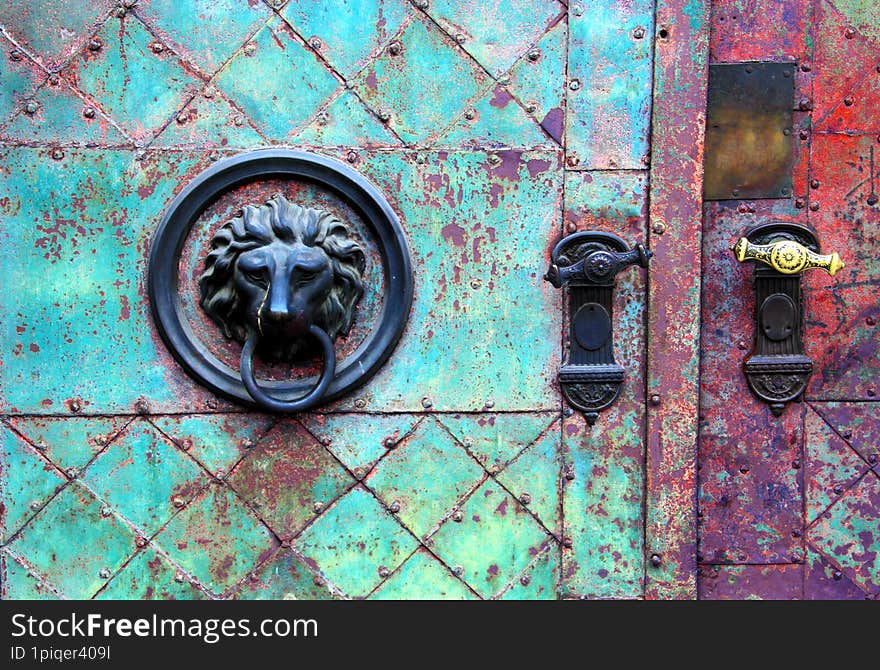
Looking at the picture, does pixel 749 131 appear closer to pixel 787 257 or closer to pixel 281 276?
pixel 787 257

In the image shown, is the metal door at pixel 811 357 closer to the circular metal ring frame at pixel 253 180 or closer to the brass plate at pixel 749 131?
the brass plate at pixel 749 131

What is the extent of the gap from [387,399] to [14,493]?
87cm

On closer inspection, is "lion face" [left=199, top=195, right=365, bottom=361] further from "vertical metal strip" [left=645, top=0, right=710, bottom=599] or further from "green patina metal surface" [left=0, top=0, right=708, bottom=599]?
"vertical metal strip" [left=645, top=0, right=710, bottom=599]

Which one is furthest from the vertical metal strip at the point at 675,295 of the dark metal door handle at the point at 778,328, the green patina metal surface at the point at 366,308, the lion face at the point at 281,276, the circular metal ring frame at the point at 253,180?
the lion face at the point at 281,276

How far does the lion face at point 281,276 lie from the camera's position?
1964mm

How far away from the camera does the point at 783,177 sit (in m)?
2.19

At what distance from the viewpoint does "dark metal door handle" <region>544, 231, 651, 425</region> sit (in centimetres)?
212

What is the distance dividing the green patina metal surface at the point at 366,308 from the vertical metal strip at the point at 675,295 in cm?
2

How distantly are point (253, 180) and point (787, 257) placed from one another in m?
1.22

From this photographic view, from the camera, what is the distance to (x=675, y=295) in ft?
7.04

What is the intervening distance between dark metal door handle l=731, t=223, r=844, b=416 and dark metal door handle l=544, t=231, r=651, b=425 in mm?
313

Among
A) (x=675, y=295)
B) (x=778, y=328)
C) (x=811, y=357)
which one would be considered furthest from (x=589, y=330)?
(x=811, y=357)

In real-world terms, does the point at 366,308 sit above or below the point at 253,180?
below

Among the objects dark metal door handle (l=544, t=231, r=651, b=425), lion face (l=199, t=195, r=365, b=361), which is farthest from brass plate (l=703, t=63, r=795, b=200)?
lion face (l=199, t=195, r=365, b=361)
